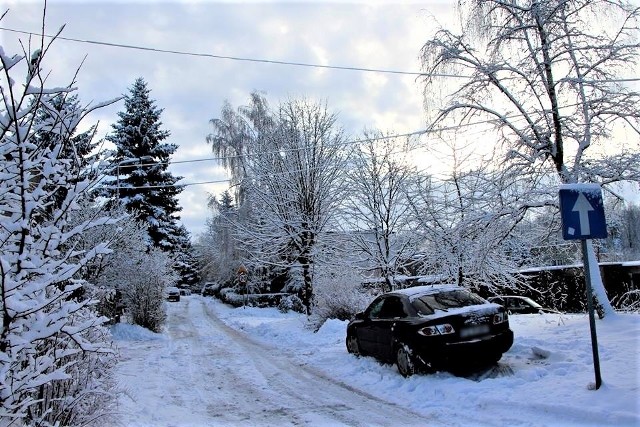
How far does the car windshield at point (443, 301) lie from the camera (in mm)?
8141

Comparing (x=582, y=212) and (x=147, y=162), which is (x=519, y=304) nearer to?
(x=582, y=212)

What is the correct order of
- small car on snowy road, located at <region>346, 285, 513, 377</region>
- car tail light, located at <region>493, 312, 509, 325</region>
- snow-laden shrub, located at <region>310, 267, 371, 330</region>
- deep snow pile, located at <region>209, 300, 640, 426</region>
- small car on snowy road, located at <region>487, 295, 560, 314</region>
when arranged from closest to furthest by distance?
deep snow pile, located at <region>209, 300, 640, 426</region>, small car on snowy road, located at <region>346, 285, 513, 377</region>, car tail light, located at <region>493, 312, 509, 325</region>, snow-laden shrub, located at <region>310, 267, 371, 330</region>, small car on snowy road, located at <region>487, 295, 560, 314</region>

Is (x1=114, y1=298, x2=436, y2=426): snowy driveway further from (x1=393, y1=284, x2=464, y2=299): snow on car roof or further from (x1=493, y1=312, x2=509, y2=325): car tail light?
(x1=493, y1=312, x2=509, y2=325): car tail light

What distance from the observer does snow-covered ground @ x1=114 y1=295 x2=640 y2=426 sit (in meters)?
5.73

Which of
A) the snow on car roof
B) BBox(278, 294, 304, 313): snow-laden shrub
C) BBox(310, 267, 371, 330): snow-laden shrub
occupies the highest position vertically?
the snow on car roof

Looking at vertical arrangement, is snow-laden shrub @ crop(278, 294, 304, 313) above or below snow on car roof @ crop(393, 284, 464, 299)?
below

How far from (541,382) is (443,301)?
209 centimetres

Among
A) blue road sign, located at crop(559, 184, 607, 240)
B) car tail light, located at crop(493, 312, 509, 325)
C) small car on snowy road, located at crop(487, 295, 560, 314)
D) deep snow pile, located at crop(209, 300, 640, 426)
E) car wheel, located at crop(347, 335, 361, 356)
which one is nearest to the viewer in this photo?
deep snow pile, located at crop(209, 300, 640, 426)

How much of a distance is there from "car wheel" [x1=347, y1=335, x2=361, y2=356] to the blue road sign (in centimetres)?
539

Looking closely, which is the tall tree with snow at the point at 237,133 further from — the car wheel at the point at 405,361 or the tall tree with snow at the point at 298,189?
the car wheel at the point at 405,361

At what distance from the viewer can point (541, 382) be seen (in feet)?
21.9

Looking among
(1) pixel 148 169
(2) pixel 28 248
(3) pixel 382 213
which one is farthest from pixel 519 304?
(1) pixel 148 169

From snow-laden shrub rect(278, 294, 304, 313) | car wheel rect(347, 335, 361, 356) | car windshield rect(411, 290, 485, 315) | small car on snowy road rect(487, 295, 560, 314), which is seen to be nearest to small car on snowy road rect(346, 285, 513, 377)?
car windshield rect(411, 290, 485, 315)

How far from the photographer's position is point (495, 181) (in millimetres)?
10562
